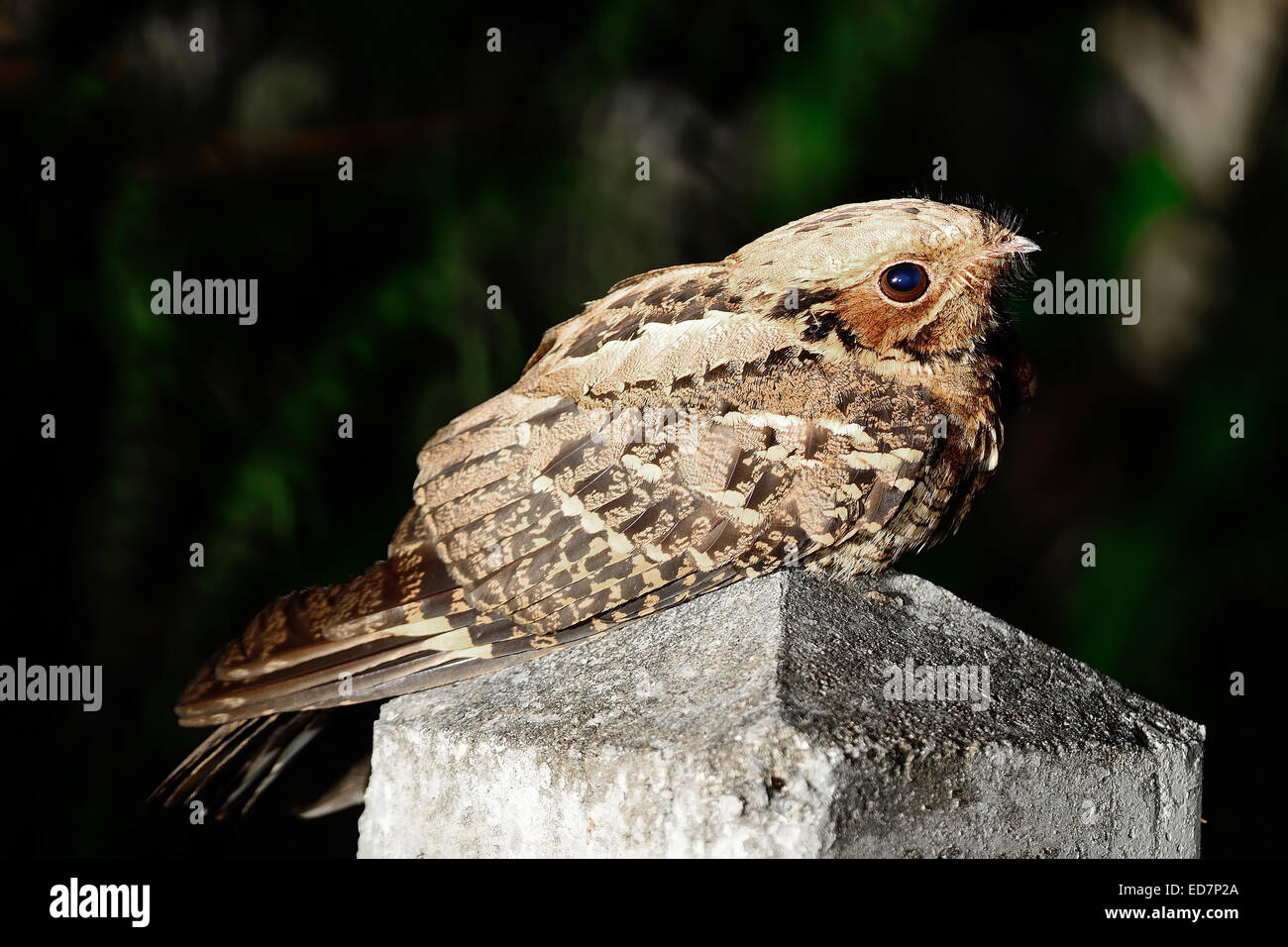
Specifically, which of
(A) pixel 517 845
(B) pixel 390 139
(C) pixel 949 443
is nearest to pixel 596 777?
(A) pixel 517 845

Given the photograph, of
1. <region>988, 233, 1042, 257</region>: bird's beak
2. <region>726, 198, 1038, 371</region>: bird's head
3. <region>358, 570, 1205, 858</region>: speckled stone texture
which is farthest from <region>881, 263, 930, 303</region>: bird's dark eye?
<region>358, 570, 1205, 858</region>: speckled stone texture

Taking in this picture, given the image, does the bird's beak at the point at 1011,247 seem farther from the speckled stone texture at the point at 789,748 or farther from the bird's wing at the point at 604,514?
the speckled stone texture at the point at 789,748

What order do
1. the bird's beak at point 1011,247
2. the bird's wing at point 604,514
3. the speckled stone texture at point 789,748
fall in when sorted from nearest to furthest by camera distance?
the speckled stone texture at point 789,748 < the bird's wing at point 604,514 < the bird's beak at point 1011,247

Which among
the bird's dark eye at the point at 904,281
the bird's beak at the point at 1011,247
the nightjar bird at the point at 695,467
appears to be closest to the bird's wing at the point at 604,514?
the nightjar bird at the point at 695,467

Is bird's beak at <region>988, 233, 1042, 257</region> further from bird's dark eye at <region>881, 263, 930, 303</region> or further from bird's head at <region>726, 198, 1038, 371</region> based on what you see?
bird's dark eye at <region>881, 263, 930, 303</region>

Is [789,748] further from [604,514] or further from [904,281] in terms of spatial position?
[904,281]

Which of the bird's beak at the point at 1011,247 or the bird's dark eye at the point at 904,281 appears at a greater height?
the bird's beak at the point at 1011,247

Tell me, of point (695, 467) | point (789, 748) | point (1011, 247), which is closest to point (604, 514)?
point (695, 467)

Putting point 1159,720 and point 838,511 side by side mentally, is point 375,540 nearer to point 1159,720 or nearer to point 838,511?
point 838,511
